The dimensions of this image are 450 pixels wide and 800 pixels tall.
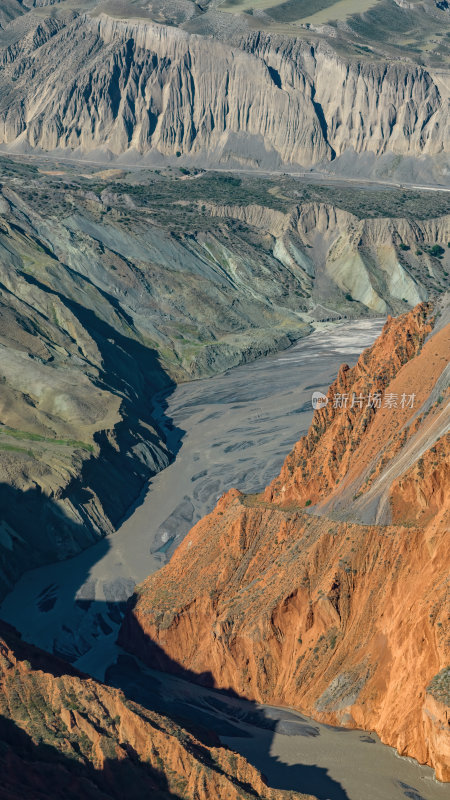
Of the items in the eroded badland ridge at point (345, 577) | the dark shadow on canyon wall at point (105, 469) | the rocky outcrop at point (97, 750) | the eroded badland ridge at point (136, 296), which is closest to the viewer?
the rocky outcrop at point (97, 750)

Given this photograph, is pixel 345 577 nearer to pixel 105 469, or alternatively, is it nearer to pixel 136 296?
pixel 105 469

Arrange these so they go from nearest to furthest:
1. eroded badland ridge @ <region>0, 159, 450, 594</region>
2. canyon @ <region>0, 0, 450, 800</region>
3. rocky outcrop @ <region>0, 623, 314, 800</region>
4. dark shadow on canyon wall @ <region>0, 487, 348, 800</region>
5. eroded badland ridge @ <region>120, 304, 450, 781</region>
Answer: rocky outcrop @ <region>0, 623, 314, 800</region> < dark shadow on canyon wall @ <region>0, 487, 348, 800</region> < canyon @ <region>0, 0, 450, 800</region> < eroded badland ridge @ <region>120, 304, 450, 781</region> < eroded badland ridge @ <region>0, 159, 450, 594</region>

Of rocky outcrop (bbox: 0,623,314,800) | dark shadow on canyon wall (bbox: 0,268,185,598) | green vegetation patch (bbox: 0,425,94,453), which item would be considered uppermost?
rocky outcrop (bbox: 0,623,314,800)

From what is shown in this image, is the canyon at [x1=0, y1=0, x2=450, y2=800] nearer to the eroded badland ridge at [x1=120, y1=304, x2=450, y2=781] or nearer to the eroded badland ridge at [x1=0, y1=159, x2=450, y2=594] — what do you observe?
the eroded badland ridge at [x1=120, y1=304, x2=450, y2=781]

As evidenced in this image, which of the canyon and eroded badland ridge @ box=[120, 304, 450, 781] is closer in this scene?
the canyon

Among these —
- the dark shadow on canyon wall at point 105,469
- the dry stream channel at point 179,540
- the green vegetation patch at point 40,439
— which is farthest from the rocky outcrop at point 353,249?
the green vegetation patch at point 40,439

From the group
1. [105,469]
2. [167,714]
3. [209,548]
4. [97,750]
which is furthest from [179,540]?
[97,750]

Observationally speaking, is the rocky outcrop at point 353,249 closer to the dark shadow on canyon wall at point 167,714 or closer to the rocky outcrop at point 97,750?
the dark shadow on canyon wall at point 167,714

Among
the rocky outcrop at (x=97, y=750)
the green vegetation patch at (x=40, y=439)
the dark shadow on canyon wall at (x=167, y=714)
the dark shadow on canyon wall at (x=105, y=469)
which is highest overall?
the rocky outcrop at (x=97, y=750)

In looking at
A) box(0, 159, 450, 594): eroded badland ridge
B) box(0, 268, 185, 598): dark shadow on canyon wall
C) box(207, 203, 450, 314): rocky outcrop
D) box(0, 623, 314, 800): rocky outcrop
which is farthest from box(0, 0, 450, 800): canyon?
box(207, 203, 450, 314): rocky outcrop
